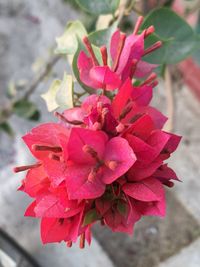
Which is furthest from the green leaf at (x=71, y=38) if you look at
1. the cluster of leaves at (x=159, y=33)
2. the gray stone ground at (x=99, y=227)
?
the gray stone ground at (x=99, y=227)

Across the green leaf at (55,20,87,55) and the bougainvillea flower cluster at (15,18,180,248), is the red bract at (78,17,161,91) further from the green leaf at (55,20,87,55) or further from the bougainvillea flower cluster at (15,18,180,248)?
the green leaf at (55,20,87,55)

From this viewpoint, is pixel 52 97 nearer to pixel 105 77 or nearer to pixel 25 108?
pixel 105 77

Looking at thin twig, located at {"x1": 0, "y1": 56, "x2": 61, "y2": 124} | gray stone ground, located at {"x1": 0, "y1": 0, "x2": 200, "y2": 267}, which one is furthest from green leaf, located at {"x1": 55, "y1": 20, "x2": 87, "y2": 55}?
gray stone ground, located at {"x1": 0, "y1": 0, "x2": 200, "y2": 267}

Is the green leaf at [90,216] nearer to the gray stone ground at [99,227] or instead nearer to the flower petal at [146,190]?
the flower petal at [146,190]

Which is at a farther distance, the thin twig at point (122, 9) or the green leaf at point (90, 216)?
the thin twig at point (122, 9)

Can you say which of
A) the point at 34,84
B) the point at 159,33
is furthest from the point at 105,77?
the point at 34,84

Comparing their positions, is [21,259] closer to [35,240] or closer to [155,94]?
[35,240]
